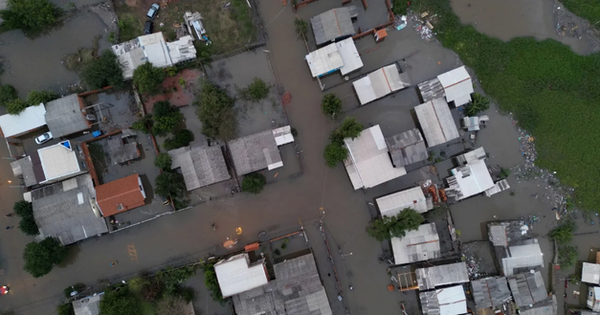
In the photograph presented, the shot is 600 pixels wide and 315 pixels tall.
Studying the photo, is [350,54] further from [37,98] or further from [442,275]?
[37,98]

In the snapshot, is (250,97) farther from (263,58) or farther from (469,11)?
(469,11)

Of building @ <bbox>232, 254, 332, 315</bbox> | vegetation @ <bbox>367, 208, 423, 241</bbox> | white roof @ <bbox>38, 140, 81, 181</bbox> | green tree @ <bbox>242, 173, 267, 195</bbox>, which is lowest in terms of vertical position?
building @ <bbox>232, 254, 332, 315</bbox>

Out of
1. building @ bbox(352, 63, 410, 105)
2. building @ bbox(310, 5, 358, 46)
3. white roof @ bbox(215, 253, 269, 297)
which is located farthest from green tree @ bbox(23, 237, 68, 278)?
building @ bbox(352, 63, 410, 105)

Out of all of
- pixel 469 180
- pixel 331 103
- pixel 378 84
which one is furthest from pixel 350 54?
pixel 469 180

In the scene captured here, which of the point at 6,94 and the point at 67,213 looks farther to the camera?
the point at 6,94

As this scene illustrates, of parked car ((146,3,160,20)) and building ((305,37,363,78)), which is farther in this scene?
parked car ((146,3,160,20))

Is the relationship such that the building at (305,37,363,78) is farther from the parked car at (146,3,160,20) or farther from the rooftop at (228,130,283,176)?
the parked car at (146,3,160,20)

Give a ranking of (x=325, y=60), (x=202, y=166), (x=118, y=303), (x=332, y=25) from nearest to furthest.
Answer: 1. (x=118, y=303)
2. (x=202, y=166)
3. (x=325, y=60)
4. (x=332, y=25)
